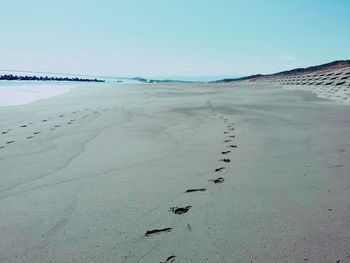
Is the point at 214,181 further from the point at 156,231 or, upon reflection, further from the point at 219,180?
the point at 156,231

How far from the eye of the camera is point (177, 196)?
272 centimetres

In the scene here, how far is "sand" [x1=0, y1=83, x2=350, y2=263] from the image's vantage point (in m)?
1.96

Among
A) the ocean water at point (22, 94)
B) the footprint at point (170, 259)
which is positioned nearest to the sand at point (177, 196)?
the footprint at point (170, 259)

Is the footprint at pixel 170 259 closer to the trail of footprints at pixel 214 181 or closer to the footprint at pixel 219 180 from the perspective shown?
the trail of footprints at pixel 214 181

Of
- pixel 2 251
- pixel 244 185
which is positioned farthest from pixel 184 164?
pixel 2 251

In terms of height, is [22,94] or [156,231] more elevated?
[156,231]

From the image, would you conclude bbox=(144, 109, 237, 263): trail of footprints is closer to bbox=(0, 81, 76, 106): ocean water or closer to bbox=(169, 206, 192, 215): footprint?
bbox=(169, 206, 192, 215): footprint

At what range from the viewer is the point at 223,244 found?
1981mm

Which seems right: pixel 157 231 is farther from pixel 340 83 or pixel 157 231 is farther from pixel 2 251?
pixel 340 83

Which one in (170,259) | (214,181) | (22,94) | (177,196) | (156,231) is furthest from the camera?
(22,94)

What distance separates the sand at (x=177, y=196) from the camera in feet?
6.43

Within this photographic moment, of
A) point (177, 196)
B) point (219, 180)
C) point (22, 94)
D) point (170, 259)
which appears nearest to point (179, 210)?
point (177, 196)

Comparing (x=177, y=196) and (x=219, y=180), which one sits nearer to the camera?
(x=177, y=196)

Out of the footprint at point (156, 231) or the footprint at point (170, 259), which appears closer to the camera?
the footprint at point (170, 259)
